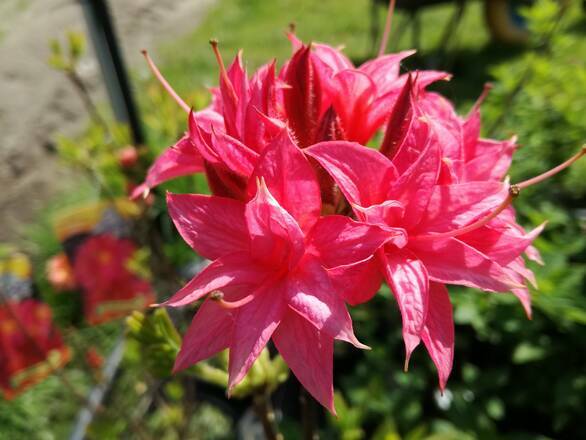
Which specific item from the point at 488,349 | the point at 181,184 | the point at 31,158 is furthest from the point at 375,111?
the point at 31,158

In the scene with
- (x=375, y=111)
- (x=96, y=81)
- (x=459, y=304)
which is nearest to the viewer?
(x=375, y=111)

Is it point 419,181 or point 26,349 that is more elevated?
point 419,181

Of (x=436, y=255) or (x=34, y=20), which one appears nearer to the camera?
(x=436, y=255)

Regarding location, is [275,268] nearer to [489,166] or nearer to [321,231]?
[321,231]

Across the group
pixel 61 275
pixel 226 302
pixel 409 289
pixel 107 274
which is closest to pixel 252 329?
pixel 226 302

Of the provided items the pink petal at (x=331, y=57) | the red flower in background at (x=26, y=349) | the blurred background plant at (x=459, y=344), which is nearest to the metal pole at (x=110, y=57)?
the blurred background plant at (x=459, y=344)

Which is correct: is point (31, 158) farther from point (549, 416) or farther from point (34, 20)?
point (549, 416)

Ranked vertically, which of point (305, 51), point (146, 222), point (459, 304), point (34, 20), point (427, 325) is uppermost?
point (305, 51)
